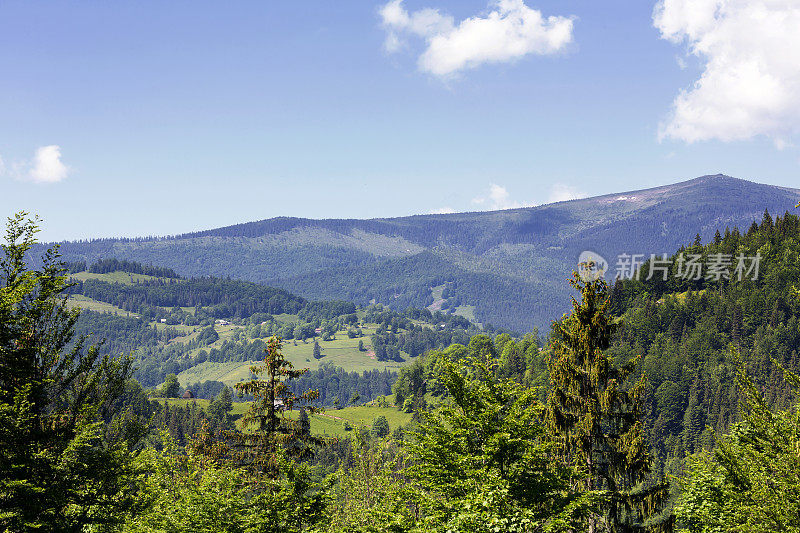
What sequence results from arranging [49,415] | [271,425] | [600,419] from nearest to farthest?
1. [49,415]
2. [600,419]
3. [271,425]

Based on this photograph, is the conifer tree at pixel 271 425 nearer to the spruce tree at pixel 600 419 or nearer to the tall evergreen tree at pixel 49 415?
the tall evergreen tree at pixel 49 415

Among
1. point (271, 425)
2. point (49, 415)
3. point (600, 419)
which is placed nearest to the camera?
point (49, 415)

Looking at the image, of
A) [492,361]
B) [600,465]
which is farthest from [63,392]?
[600,465]

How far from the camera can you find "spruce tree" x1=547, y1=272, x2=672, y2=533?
1051 inches

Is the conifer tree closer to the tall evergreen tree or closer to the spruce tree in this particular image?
the tall evergreen tree

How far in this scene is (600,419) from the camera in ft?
88.7

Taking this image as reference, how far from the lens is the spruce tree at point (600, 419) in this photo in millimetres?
26688

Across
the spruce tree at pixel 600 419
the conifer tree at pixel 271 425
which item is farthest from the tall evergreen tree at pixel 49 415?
the spruce tree at pixel 600 419

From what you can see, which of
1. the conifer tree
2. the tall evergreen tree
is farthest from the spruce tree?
the tall evergreen tree

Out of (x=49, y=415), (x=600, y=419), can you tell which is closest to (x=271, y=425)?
(x=49, y=415)

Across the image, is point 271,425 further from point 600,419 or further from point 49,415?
point 600,419

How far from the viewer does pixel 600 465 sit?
27.5 meters

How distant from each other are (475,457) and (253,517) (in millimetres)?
9028

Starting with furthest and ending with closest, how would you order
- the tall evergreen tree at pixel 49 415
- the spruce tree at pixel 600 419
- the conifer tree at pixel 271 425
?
the conifer tree at pixel 271 425
the spruce tree at pixel 600 419
the tall evergreen tree at pixel 49 415
